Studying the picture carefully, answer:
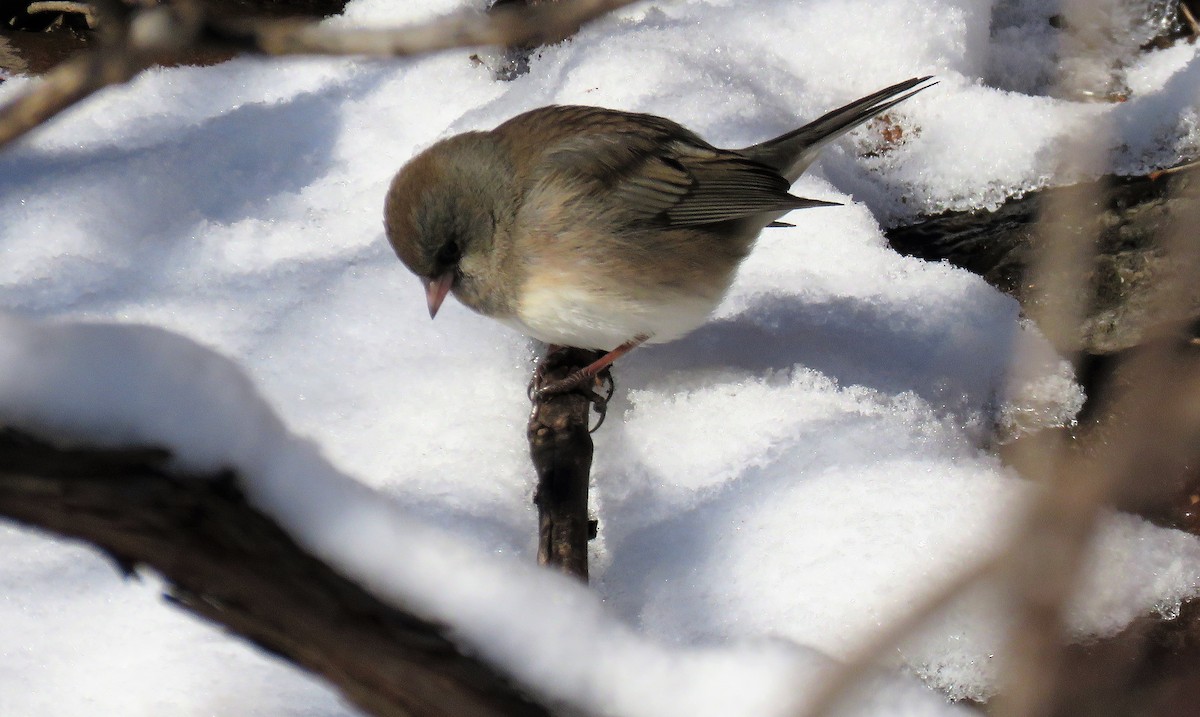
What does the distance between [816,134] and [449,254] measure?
121 cm

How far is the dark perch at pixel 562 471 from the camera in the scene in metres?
2.12

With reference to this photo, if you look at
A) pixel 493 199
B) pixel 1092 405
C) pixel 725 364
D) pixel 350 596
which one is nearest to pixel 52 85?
pixel 350 596

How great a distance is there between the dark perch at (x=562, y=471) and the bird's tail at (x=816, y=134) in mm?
904

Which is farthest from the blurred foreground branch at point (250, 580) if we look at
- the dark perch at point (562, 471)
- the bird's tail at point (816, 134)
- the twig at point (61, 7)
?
the twig at point (61, 7)

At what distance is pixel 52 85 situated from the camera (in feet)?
2.74

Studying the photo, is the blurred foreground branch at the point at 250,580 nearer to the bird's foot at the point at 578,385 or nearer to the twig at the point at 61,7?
the bird's foot at the point at 578,385

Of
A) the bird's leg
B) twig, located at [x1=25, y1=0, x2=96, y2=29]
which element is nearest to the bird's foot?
the bird's leg

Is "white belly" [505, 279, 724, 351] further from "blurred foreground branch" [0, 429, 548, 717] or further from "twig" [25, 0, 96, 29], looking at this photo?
"twig" [25, 0, 96, 29]

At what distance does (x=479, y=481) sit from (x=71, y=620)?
935mm

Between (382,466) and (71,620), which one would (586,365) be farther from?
(71,620)

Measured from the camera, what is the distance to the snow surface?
3.63 ft

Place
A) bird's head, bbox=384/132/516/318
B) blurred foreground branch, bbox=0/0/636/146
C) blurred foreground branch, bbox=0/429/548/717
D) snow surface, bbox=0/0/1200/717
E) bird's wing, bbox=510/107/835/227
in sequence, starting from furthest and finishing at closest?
bird's wing, bbox=510/107/835/227 < bird's head, bbox=384/132/516/318 < snow surface, bbox=0/0/1200/717 < blurred foreground branch, bbox=0/429/548/717 < blurred foreground branch, bbox=0/0/636/146

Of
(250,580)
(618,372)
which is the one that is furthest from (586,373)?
(250,580)

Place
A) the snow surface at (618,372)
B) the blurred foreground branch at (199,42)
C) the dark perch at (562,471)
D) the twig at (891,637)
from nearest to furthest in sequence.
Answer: the twig at (891,637)
the blurred foreground branch at (199,42)
the snow surface at (618,372)
the dark perch at (562,471)
